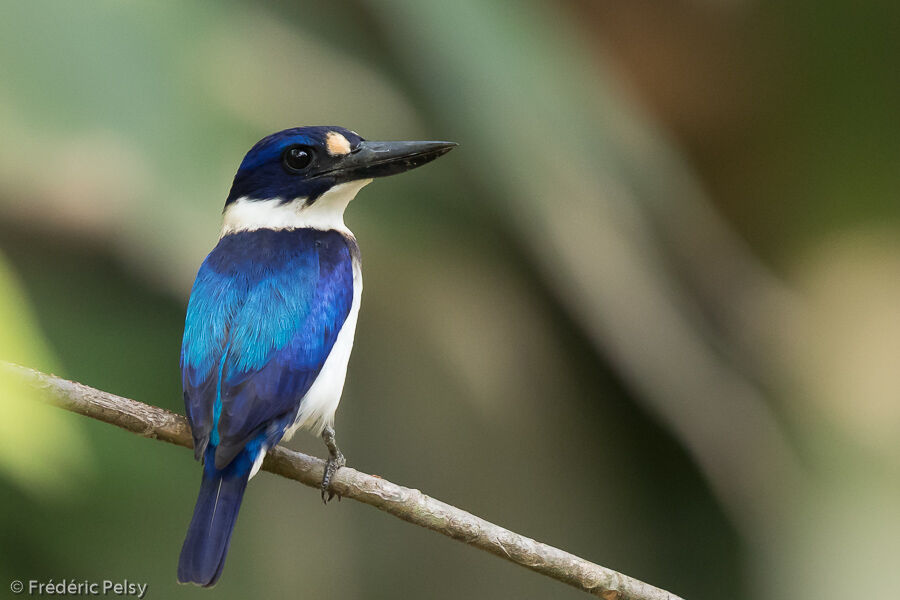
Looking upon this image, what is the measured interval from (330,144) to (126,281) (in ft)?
4.92

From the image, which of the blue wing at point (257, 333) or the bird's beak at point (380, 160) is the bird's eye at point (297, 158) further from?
the blue wing at point (257, 333)

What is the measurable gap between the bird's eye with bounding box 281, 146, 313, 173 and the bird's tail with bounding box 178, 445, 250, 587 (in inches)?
34.2

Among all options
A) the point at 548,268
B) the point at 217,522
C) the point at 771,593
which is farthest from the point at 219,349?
the point at 771,593

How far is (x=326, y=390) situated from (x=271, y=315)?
214mm

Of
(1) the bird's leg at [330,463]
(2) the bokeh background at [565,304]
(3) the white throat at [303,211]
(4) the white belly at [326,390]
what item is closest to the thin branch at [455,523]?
(1) the bird's leg at [330,463]

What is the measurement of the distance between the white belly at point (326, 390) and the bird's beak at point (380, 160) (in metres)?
0.32

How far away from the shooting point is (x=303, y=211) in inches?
108

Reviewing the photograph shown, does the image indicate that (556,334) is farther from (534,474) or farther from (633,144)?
(633,144)

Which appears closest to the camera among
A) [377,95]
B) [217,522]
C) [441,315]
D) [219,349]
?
[217,522]

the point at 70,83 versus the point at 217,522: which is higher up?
the point at 70,83

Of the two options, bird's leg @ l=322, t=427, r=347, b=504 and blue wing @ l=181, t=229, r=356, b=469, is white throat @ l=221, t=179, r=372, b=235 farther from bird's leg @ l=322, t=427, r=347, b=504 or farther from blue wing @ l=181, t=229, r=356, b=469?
bird's leg @ l=322, t=427, r=347, b=504

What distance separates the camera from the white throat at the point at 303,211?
2727 mm

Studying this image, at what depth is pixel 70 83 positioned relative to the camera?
8.32 ft

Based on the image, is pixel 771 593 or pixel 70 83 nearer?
pixel 70 83
